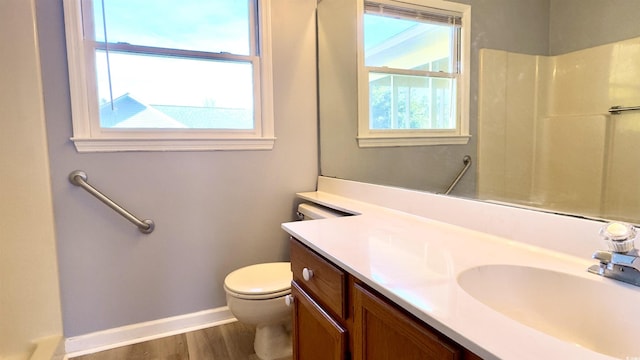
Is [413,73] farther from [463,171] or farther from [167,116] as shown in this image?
[167,116]

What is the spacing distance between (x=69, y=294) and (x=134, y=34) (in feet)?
4.72

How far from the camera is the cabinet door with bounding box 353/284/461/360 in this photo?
0.66 metres

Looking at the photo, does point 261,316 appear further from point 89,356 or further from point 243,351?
point 89,356

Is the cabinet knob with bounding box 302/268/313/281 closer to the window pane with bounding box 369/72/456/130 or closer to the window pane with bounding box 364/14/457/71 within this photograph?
A: the window pane with bounding box 369/72/456/130

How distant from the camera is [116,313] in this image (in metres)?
1.99

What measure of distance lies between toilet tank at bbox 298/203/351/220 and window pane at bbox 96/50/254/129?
1.99 feet

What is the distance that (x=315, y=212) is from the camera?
6.41 ft

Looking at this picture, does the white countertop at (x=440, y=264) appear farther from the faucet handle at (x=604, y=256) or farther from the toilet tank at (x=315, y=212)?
the toilet tank at (x=315, y=212)

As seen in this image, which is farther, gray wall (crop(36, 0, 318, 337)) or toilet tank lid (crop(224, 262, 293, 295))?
gray wall (crop(36, 0, 318, 337))

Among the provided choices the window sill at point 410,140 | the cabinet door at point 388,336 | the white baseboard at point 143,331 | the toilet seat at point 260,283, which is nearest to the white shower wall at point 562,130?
the window sill at point 410,140

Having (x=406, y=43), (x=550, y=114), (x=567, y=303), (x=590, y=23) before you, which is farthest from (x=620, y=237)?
(x=406, y=43)


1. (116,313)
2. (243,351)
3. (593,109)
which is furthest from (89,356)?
(593,109)

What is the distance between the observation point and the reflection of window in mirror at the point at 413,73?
1729 mm

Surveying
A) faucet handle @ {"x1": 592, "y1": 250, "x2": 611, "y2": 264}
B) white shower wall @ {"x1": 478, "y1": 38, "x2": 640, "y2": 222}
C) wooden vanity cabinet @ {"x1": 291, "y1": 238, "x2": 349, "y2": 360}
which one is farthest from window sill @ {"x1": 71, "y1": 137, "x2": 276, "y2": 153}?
faucet handle @ {"x1": 592, "y1": 250, "x2": 611, "y2": 264}
